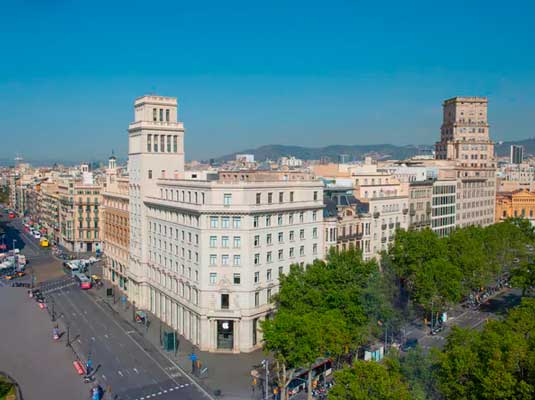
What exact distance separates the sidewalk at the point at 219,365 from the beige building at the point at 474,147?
91.3 m

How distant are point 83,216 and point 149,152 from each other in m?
76.5

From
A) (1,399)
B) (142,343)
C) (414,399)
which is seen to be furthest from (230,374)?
(414,399)

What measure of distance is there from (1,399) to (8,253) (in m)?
111

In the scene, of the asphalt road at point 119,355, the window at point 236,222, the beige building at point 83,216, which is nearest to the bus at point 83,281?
the asphalt road at point 119,355

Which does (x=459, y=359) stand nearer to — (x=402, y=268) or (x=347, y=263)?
(x=347, y=263)

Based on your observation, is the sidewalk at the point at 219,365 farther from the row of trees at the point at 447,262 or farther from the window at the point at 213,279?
the row of trees at the point at 447,262

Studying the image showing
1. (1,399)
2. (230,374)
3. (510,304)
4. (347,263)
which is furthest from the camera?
(510,304)

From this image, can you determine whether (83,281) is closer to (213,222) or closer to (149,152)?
(149,152)

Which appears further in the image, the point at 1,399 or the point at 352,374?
the point at 1,399

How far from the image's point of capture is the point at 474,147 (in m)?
152

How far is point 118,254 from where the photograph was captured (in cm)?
11500

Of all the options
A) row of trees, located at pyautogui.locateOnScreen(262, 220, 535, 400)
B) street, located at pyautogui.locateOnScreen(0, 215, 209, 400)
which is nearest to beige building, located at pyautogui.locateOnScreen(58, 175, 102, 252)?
street, located at pyautogui.locateOnScreen(0, 215, 209, 400)

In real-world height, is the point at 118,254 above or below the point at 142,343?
above

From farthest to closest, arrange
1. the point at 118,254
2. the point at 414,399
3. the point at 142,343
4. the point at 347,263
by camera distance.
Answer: the point at 118,254
the point at 142,343
the point at 347,263
the point at 414,399
